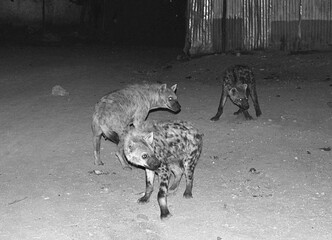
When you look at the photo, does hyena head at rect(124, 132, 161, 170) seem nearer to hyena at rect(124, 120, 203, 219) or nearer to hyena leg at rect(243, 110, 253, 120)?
hyena at rect(124, 120, 203, 219)

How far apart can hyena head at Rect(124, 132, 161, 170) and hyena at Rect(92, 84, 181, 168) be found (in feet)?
1.20

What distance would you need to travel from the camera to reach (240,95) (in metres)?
7.74

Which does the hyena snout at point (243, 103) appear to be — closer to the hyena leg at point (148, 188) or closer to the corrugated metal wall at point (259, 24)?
the hyena leg at point (148, 188)

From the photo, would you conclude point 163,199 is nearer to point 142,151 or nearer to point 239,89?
point 142,151

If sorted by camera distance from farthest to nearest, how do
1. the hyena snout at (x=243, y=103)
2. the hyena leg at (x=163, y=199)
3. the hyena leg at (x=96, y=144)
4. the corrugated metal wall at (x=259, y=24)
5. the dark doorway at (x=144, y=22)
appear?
1. the dark doorway at (x=144, y=22)
2. the corrugated metal wall at (x=259, y=24)
3. the hyena snout at (x=243, y=103)
4. the hyena leg at (x=96, y=144)
5. the hyena leg at (x=163, y=199)

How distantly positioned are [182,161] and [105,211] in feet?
2.71

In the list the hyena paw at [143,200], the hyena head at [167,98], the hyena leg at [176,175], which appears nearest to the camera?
the hyena paw at [143,200]

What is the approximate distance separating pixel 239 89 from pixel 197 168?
1.87 meters

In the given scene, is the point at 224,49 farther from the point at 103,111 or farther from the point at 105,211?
the point at 105,211

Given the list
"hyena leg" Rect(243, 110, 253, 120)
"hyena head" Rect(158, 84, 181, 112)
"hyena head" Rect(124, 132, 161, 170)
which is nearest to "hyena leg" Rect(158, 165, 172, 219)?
"hyena head" Rect(124, 132, 161, 170)

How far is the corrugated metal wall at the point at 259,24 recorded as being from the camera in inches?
490

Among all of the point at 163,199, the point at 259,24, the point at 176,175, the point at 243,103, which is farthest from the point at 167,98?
the point at 259,24

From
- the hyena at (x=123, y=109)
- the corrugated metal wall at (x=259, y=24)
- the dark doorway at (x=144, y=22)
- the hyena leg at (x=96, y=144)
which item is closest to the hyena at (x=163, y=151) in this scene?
the hyena at (x=123, y=109)

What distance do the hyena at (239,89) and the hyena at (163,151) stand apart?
2359 millimetres
